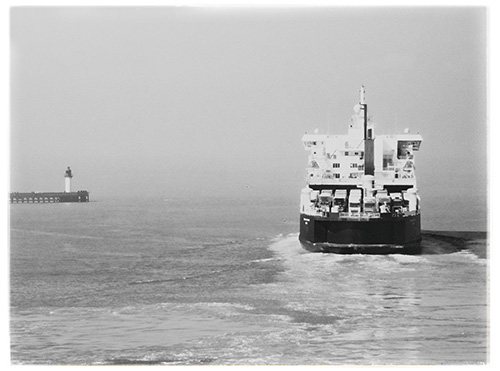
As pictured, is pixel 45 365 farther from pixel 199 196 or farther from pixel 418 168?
pixel 418 168

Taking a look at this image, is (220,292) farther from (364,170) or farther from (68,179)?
(364,170)

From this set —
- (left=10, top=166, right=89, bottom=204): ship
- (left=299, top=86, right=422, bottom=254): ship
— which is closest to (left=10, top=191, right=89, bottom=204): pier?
(left=10, top=166, right=89, bottom=204): ship

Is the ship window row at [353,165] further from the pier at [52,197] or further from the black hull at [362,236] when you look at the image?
the pier at [52,197]

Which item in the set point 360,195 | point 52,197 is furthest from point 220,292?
point 360,195

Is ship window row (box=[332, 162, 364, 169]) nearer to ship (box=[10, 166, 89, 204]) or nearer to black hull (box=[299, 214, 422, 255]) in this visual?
black hull (box=[299, 214, 422, 255])

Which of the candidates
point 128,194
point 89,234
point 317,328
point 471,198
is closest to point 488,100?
point 471,198
